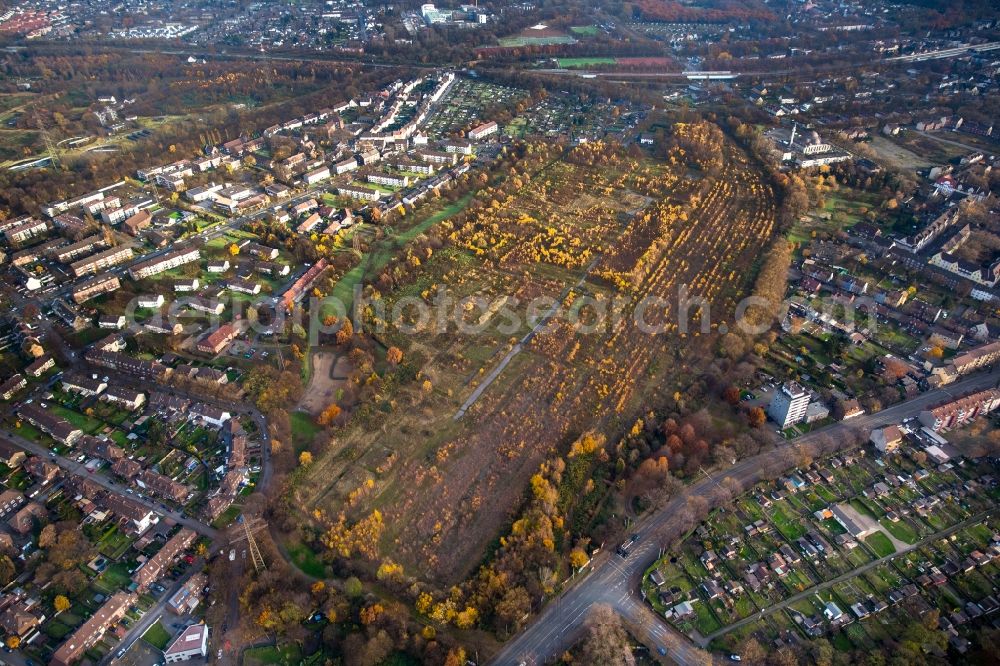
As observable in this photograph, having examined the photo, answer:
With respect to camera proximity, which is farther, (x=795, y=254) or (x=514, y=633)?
(x=795, y=254)

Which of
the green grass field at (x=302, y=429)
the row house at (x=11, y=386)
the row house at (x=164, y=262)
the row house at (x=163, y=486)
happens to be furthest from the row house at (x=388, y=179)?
the row house at (x=163, y=486)

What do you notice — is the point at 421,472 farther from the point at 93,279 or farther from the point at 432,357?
→ the point at 93,279

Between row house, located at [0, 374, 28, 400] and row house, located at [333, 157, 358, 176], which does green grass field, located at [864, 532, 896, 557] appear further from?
row house, located at [333, 157, 358, 176]

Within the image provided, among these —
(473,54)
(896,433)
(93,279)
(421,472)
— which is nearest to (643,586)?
(421,472)

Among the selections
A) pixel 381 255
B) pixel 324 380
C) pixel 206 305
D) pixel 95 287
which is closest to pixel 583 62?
pixel 381 255

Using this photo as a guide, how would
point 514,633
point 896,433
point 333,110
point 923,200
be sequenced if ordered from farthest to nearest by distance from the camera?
point 333,110 < point 923,200 < point 896,433 < point 514,633

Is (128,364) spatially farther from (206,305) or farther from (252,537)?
(252,537)

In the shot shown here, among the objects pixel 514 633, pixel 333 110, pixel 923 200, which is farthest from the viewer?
pixel 333 110

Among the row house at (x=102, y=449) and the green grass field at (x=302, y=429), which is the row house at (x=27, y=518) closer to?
the row house at (x=102, y=449)
